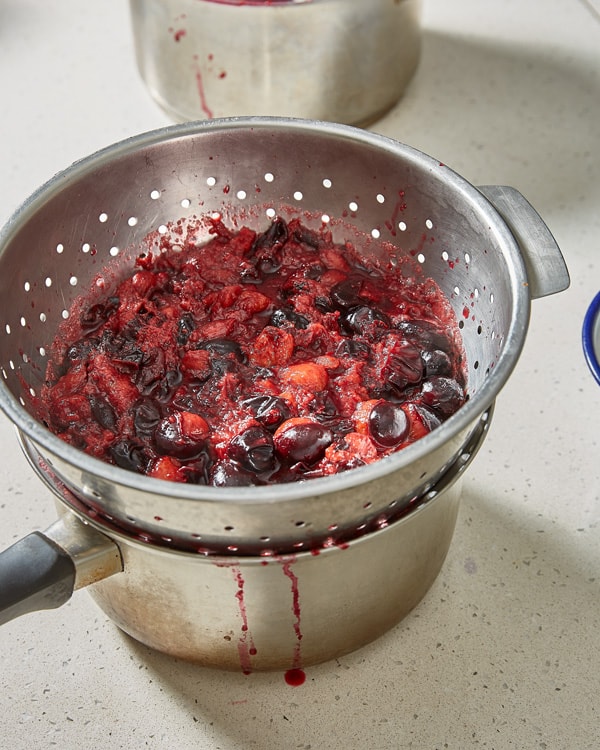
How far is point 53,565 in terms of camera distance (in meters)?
0.92

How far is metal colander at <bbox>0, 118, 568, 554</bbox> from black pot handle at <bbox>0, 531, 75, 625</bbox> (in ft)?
0.21

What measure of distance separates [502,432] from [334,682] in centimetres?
49

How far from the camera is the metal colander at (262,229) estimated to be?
2.81 feet

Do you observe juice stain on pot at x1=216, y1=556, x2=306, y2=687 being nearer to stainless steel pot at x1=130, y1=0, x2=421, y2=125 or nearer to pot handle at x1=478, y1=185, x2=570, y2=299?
pot handle at x1=478, y1=185, x2=570, y2=299

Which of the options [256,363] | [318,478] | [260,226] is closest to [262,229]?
[260,226]

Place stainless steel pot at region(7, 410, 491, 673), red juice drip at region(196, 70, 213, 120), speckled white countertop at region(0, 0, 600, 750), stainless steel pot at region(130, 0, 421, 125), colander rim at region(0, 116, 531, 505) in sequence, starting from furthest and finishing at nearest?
1. red juice drip at region(196, 70, 213, 120)
2. stainless steel pot at region(130, 0, 421, 125)
3. speckled white countertop at region(0, 0, 600, 750)
4. stainless steel pot at region(7, 410, 491, 673)
5. colander rim at region(0, 116, 531, 505)

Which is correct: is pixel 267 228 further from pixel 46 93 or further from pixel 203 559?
pixel 46 93

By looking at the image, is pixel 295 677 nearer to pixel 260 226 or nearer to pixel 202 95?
pixel 260 226

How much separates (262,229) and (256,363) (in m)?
0.25

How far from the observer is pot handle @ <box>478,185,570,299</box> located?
1.02 m

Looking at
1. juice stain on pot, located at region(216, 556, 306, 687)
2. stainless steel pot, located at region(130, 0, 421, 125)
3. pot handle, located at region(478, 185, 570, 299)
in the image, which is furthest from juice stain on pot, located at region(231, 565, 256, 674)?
stainless steel pot, located at region(130, 0, 421, 125)

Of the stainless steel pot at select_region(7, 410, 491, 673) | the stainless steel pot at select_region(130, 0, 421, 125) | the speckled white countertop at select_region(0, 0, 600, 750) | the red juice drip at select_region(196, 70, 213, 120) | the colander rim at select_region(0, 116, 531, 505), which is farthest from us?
the red juice drip at select_region(196, 70, 213, 120)

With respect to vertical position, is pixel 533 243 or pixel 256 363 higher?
pixel 533 243

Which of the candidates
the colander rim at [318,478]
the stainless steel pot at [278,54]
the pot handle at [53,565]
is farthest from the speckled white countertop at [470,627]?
the colander rim at [318,478]
